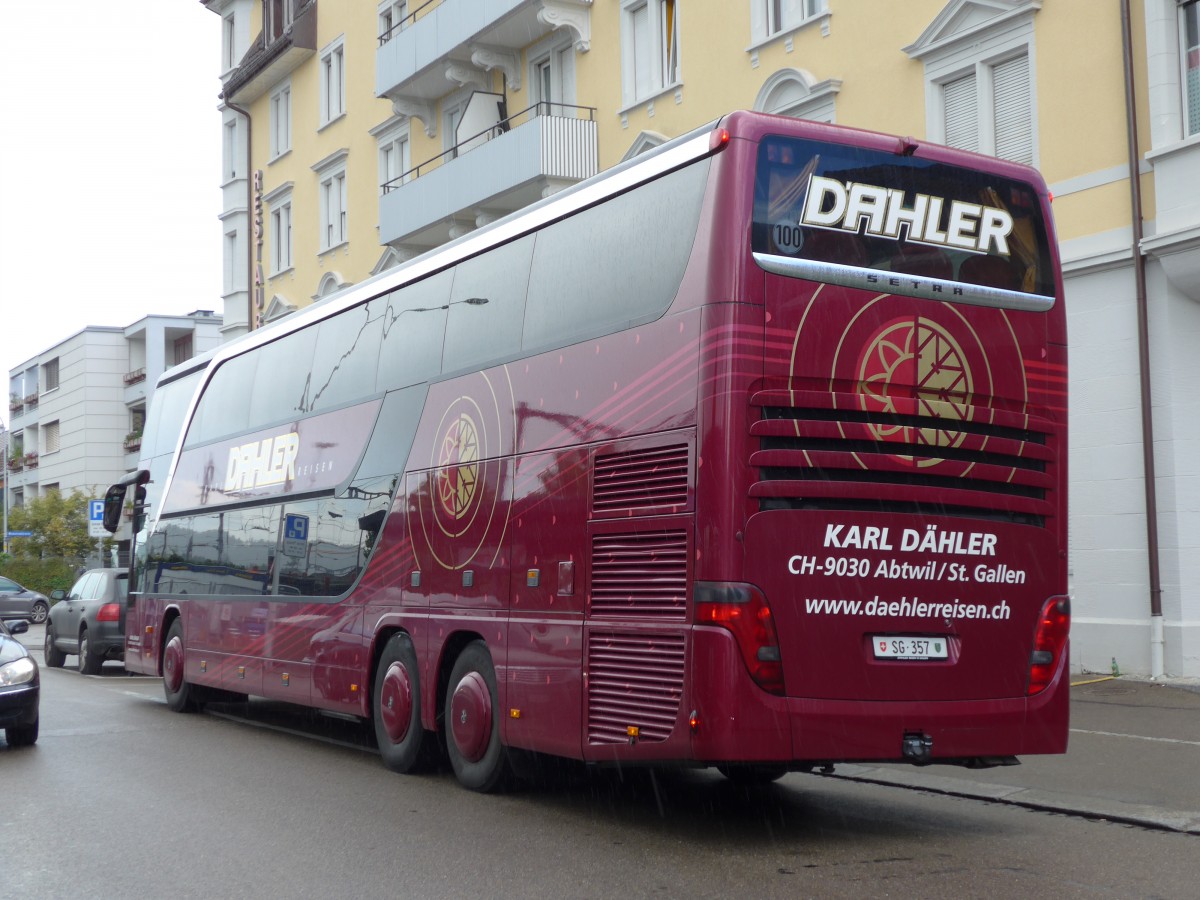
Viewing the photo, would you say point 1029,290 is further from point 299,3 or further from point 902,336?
point 299,3

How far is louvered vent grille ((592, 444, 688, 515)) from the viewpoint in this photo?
817 centimetres

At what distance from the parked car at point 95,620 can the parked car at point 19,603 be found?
69.5 feet

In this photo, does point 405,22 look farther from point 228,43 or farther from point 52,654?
point 52,654

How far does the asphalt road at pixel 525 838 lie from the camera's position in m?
7.12

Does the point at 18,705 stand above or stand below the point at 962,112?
below

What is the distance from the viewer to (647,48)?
24.7 m

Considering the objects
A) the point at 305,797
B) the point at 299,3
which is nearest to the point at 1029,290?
the point at 305,797

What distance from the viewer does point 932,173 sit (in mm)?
8680

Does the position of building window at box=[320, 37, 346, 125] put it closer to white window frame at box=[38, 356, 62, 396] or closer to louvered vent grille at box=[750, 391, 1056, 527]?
louvered vent grille at box=[750, 391, 1056, 527]

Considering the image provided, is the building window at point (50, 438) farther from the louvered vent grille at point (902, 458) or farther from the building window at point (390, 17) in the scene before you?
the louvered vent grille at point (902, 458)

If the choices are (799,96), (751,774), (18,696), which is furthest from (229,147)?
(751,774)

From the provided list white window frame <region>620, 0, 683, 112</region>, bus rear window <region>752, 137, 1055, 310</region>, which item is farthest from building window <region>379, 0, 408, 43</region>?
bus rear window <region>752, 137, 1055, 310</region>

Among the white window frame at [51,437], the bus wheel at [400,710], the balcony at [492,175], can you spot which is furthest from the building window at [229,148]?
the white window frame at [51,437]

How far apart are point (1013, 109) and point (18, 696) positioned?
12.5m
